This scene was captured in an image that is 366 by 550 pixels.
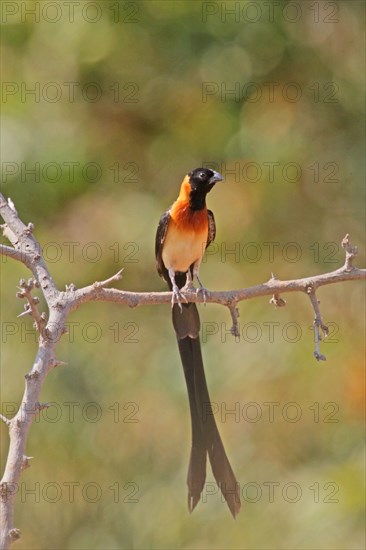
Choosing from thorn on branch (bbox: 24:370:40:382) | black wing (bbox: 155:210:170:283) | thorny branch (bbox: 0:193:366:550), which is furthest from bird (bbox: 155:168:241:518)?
thorn on branch (bbox: 24:370:40:382)

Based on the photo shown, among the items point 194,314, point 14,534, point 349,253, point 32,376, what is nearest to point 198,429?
point 194,314

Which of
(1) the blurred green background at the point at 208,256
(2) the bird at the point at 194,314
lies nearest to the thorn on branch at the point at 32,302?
(2) the bird at the point at 194,314

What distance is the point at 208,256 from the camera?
5805 millimetres

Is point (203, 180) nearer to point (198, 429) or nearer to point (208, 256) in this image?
point (198, 429)

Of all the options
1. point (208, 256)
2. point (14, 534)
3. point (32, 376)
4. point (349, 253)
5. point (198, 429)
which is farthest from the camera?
point (208, 256)

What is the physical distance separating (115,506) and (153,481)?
310 mm

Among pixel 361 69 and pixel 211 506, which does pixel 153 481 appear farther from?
pixel 361 69

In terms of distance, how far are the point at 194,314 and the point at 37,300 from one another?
1.63m

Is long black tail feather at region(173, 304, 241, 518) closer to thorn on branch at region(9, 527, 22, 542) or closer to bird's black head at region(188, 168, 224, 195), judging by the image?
bird's black head at region(188, 168, 224, 195)

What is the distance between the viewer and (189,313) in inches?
151

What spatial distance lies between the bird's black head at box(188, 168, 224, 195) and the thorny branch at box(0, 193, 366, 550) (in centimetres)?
88

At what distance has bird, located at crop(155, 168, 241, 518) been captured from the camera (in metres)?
3.17

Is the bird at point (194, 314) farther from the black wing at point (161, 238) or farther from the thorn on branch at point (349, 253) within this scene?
the thorn on branch at point (349, 253)

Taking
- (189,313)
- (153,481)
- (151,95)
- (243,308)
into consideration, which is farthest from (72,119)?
(189,313)
